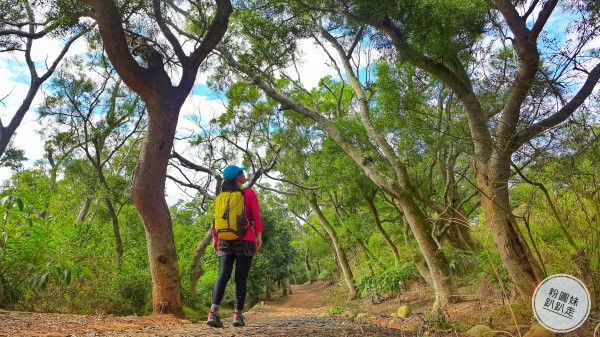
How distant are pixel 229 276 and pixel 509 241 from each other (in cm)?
349

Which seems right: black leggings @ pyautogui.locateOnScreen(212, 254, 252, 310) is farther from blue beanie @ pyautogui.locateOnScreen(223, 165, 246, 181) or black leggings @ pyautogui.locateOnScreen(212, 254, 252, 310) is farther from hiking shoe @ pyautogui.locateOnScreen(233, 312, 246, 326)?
blue beanie @ pyautogui.locateOnScreen(223, 165, 246, 181)

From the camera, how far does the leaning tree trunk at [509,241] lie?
4887 millimetres

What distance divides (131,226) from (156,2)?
1152 centimetres

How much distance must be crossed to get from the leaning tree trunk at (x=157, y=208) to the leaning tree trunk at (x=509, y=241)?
3.97 m

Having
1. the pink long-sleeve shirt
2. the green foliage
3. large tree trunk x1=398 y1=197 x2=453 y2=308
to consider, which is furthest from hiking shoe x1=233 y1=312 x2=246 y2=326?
the green foliage

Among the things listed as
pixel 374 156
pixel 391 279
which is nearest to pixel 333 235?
pixel 391 279

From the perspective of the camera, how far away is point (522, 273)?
4.72 metres

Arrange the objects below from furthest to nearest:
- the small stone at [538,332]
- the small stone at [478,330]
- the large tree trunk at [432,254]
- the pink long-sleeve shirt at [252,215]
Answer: the large tree trunk at [432,254], the small stone at [478,330], the pink long-sleeve shirt at [252,215], the small stone at [538,332]

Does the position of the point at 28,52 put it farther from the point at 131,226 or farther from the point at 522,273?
the point at 522,273

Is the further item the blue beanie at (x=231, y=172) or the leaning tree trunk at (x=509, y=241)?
the leaning tree trunk at (x=509, y=241)

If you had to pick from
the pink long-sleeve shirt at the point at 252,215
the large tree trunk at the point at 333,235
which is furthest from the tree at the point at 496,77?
the large tree trunk at the point at 333,235

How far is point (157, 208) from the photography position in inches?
202

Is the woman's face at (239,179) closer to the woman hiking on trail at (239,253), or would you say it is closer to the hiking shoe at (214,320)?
the woman hiking on trail at (239,253)

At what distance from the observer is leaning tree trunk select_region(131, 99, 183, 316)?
16.6 ft
